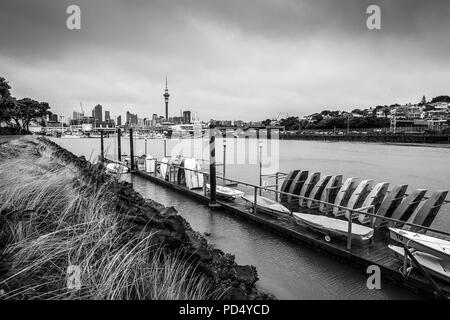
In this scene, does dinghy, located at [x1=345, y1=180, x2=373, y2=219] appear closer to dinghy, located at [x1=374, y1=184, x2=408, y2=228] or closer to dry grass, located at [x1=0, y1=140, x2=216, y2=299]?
dinghy, located at [x1=374, y1=184, x2=408, y2=228]

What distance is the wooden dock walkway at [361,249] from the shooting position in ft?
18.7

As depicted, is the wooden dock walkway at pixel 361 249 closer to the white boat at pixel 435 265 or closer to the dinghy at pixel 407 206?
the white boat at pixel 435 265

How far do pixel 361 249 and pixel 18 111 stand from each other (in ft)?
191

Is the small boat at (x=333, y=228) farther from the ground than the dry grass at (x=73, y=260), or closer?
closer

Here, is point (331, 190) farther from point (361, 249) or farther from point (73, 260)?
point (73, 260)

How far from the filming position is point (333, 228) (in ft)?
24.6

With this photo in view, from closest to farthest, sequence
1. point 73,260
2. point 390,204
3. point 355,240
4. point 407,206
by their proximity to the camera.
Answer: point 73,260, point 355,240, point 407,206, point 390,204

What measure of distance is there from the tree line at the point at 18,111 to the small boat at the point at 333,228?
47048 mm

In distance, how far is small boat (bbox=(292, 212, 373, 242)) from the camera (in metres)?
7.17

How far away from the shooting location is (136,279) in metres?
3.54

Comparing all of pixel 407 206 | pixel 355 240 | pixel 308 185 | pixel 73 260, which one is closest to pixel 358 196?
pixel 407 206

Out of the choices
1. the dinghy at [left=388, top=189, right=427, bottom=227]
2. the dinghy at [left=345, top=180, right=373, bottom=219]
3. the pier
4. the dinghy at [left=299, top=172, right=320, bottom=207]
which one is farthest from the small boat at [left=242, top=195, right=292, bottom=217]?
the dinghy at [left=388, top=189, right=427, bottom=227]

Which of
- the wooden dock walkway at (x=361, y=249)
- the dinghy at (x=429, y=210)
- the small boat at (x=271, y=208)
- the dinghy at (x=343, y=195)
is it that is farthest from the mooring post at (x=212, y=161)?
the dinghy at (x=429, y=210)

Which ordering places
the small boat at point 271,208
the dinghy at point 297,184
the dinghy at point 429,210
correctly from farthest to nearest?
the dinghy at point 297,184
the small boat at point 271,208
the dinghy at point 429,210
